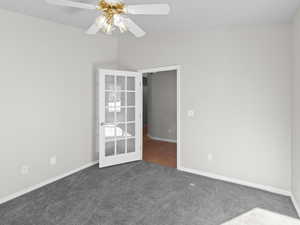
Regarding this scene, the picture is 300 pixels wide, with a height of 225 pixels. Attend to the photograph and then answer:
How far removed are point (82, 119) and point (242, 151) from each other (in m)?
2.92

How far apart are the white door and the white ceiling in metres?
1.09

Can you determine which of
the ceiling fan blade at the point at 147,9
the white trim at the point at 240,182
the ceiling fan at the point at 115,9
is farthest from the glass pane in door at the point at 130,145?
the ceiling fan blade at the point at 147,9

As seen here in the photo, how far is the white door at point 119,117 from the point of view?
3.57 meters

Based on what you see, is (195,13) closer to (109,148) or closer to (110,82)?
(110,82)

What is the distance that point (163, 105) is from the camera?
6078 mm

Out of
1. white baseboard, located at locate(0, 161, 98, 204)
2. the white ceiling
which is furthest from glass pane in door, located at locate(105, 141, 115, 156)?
the white ceiling

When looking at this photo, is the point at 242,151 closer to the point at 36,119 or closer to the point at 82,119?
the point at 82,119

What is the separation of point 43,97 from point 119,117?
1431 millimetres

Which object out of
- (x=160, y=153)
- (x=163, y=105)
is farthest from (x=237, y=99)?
(x=163, y=105)

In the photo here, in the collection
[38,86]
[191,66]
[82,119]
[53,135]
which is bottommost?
[53,135]

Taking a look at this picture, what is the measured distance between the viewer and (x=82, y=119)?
3525 mm

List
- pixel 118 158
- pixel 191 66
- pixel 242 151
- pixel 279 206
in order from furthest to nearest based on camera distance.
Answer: pixel 118 158, pixel 191 66, pixel 242 151, pixel 279 206

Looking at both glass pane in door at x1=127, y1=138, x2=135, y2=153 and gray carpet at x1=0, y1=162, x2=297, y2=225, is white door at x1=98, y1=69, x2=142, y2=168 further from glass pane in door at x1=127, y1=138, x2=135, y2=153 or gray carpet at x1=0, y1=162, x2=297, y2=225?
gray carpet at x1=0, y1=162, x2=297, y2=225

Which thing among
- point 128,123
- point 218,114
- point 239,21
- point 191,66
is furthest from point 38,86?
point 239,21
